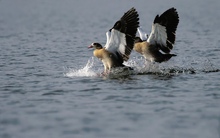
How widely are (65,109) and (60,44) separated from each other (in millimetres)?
14384

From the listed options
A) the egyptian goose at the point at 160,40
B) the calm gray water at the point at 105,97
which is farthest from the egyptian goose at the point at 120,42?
the egyptian goose at the point at 160,40

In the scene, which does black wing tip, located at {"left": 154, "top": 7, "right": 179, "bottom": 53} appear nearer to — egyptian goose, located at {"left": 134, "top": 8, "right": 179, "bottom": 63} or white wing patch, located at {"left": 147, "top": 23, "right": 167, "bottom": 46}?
egyptian goose, located at {"left": 134, "top": 8, "right": 179, "bottom": 63}

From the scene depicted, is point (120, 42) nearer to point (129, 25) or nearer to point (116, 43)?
point (116, 43)

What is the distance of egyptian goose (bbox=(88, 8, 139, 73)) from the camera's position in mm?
15656

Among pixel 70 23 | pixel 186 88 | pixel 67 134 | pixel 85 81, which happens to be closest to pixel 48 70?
pixel 85 81

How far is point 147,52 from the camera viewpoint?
1705 cm

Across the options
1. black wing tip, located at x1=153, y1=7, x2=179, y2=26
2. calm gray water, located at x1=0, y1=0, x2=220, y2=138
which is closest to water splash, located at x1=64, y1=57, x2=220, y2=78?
calm gray water, located at x1=0, y1=0, x2=220, y2=138

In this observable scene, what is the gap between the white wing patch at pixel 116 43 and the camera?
15.6 metres

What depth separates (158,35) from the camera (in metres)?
17.0

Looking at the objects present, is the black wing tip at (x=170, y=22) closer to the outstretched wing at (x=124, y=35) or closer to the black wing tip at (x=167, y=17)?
the black wing tip at (x=167, y=17)

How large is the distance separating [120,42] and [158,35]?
161 cm

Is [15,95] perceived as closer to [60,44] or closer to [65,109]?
[65,109]

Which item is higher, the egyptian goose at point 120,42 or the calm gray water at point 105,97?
the egyptian goose at point 120,42

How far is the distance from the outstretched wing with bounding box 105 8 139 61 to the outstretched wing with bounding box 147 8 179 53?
1.02m
